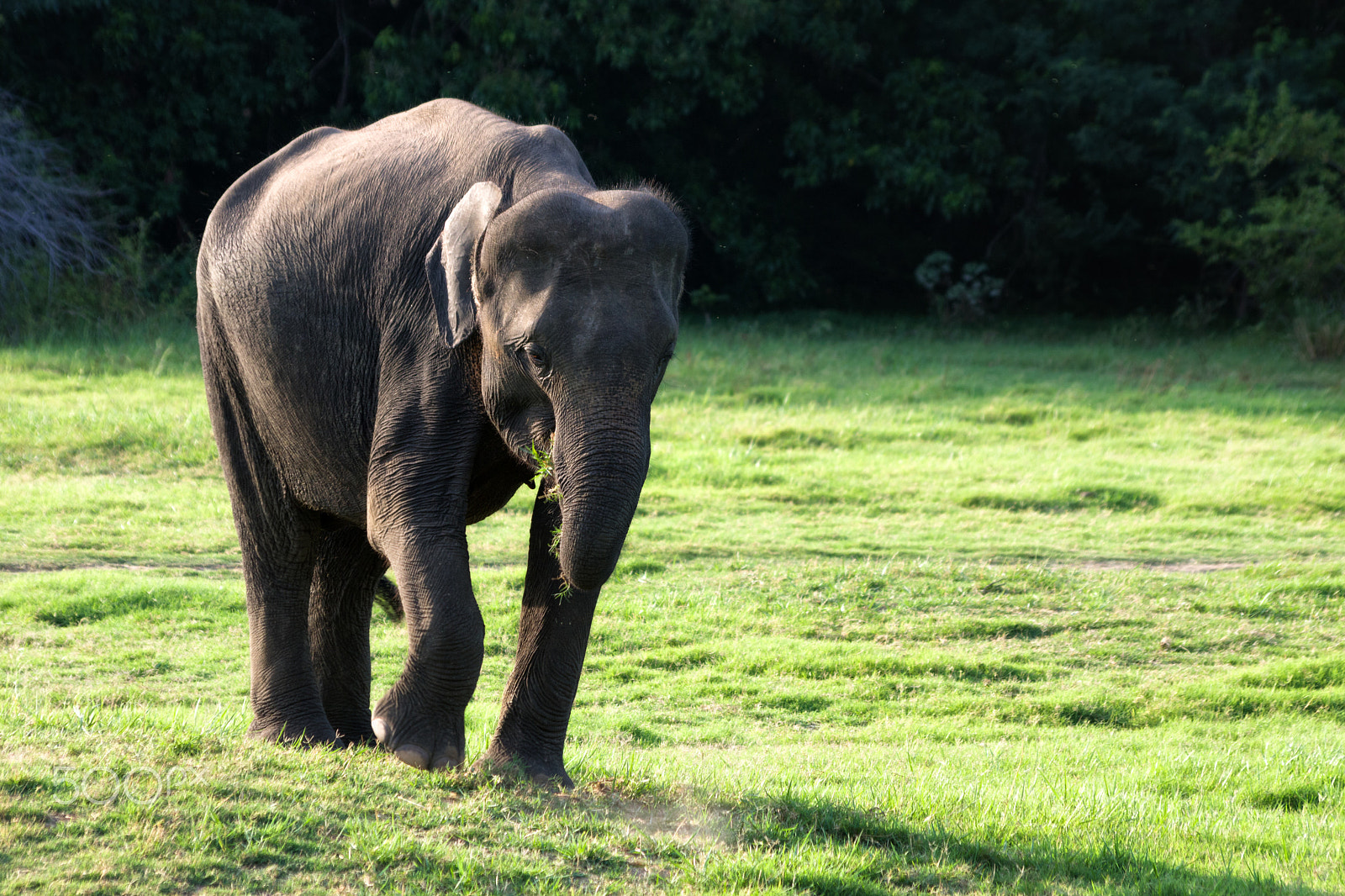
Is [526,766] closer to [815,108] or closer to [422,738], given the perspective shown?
[422,738]

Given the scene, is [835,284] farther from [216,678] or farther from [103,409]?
[216,678]

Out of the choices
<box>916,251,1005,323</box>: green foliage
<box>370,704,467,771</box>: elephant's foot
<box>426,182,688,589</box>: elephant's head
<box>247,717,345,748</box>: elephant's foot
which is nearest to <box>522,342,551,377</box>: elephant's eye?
<box>426,182,688,589</box>: elephant's head

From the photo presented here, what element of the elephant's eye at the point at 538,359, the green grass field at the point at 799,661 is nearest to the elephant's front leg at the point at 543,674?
the green grass field at the point at 799,661

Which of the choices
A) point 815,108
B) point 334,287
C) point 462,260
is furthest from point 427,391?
point 815,108

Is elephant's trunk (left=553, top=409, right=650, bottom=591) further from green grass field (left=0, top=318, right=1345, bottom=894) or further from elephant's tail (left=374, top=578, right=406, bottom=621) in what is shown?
elephant's tail (left=374, top=578, right=406, bottom=621)

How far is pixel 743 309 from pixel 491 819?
21.9 metres

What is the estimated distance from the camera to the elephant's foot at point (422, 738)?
461 centimetres

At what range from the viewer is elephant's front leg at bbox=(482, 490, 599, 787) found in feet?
16.0

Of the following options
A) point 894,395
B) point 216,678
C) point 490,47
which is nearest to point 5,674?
point 216,678

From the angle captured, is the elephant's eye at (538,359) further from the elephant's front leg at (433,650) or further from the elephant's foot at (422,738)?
the elephant's foot at (422,738)

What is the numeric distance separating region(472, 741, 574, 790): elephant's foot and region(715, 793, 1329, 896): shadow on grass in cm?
65

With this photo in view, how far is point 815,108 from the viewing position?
24828 mm

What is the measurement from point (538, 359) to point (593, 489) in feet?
1.46

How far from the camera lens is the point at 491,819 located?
4281mm
